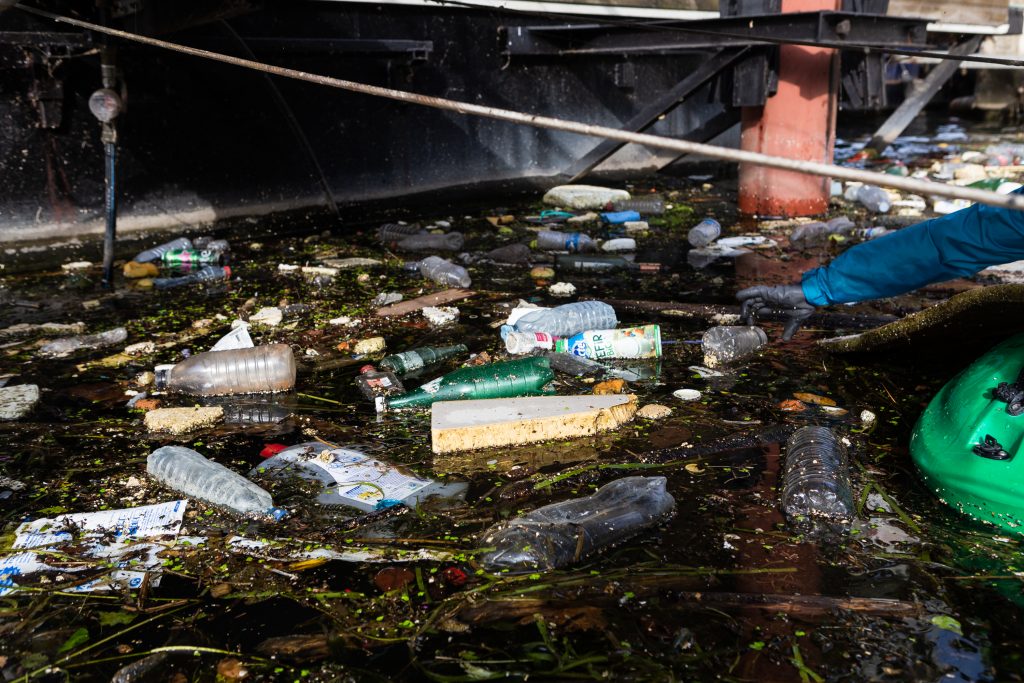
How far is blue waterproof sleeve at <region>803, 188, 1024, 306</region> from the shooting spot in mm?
2768

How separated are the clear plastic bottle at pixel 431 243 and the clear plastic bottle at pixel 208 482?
3.29 meters

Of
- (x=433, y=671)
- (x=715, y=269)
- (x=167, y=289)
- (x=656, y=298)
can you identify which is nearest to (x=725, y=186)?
(x=715, y=269)

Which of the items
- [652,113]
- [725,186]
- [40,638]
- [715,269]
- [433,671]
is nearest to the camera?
[433,671]

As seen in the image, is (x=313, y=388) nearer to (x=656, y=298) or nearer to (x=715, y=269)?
(x=656, y=298)

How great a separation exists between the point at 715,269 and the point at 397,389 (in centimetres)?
281

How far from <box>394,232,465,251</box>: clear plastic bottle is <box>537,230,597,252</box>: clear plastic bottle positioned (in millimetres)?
592

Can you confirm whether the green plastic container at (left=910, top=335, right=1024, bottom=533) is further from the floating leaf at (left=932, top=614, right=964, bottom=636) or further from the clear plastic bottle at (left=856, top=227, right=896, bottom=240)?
the clear plastic bottle at (left=856, top=227, right=896, bottom=240)

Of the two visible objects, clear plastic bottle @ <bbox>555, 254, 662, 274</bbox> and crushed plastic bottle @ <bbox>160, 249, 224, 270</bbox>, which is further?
crushed plastic bottle @ <bbox>160, 249, 224, 270</bbox>

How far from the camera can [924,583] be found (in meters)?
2.13

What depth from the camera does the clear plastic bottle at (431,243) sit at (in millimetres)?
5945

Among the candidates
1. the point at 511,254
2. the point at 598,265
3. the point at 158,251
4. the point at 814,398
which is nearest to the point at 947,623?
the point at 814,398

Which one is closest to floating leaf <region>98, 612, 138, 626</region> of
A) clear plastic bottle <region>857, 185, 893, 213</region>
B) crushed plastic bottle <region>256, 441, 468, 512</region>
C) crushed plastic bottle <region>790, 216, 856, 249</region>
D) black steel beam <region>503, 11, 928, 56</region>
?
crushed plastic bottle <region>256, 441, 468, 512</region>

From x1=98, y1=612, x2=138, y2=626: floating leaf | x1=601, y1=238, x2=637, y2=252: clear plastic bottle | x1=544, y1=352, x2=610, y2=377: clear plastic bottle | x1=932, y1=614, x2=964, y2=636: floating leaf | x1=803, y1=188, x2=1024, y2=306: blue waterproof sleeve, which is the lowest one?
x1=932, y1=614, x2=964, y2=636: floating leaf

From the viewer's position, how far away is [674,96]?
723 cm
